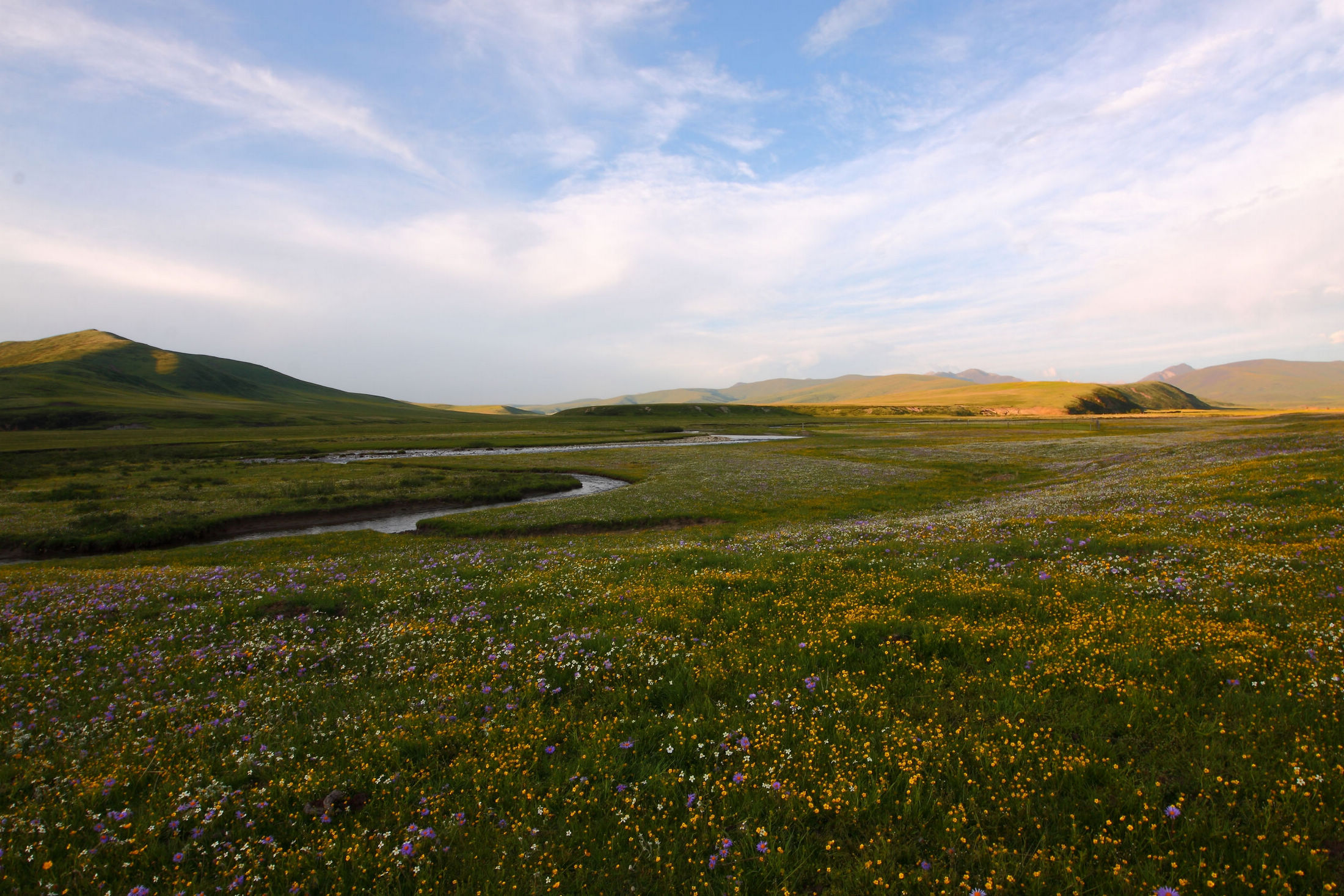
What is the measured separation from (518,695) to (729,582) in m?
5.88

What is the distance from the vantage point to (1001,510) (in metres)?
23.0

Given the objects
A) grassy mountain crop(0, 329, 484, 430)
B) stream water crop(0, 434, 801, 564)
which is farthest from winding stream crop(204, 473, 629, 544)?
grassy mountain crop(0, 329, 484, 430)

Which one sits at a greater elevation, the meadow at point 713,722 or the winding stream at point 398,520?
the meadow at point 713,722

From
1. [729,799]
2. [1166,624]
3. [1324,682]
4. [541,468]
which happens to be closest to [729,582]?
[729,799]

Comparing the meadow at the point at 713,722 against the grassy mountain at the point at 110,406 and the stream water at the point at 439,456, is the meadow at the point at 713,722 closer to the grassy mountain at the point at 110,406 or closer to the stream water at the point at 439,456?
the stream water at the point at 439,456

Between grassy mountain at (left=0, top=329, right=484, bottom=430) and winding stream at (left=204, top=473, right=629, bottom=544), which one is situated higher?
grassy mountain at (left=0, top=329, right=484, bottom=430)

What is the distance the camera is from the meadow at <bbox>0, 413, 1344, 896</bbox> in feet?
17.0

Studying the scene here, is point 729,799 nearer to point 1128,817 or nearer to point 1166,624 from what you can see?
point 1128,817

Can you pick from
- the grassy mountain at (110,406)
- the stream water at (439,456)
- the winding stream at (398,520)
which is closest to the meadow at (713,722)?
the winding stream at (398,520)

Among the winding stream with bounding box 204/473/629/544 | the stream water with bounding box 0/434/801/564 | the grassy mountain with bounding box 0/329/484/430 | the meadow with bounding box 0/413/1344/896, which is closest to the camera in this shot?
the meadow with bounding box 0/413/1344/896

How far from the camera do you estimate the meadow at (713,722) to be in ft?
17.0

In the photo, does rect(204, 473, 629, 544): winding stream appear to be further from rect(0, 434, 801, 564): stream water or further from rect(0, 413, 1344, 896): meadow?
rect(0, 413, 1344, 896): meadow

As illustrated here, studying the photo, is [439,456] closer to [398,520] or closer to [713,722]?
[398,520]

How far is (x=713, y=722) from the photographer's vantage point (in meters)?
7.42
